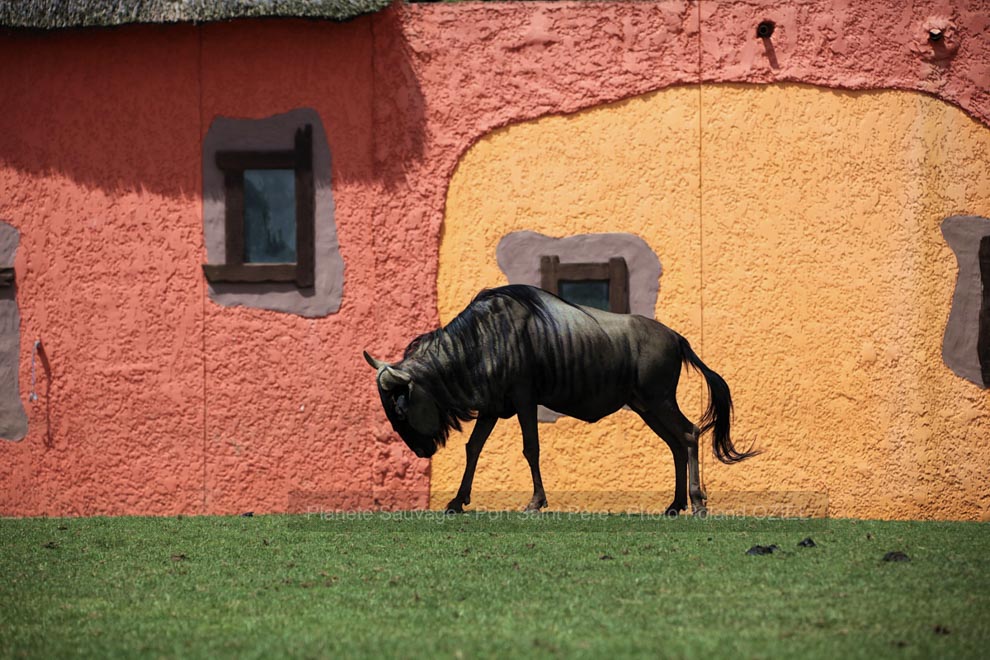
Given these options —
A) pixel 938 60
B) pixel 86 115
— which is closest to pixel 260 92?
pixel 86 115

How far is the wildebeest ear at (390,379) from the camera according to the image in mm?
8133

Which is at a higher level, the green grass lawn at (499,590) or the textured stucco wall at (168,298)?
the textured stucco wall at (168,298)

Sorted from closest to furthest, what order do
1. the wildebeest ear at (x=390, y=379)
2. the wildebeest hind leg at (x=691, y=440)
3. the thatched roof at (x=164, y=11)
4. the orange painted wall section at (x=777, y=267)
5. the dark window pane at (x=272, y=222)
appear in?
the wildebeest ear at (x=390, y=379), the wildebeest hind leg at (x=691, y=440), the thatched roof at (x=164, y=11), the orange painted wall section at (x=777, y=267), the dark window pane at (x=272, y=222)

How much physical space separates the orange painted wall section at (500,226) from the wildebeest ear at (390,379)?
1.42m

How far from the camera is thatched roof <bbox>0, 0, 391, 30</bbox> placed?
30.5 ft

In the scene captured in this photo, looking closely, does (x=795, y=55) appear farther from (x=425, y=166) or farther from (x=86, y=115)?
(x=86, y=115)

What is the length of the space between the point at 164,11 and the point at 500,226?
9.63ft

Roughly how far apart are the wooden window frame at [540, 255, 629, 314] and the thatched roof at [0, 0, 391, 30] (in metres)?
2.30

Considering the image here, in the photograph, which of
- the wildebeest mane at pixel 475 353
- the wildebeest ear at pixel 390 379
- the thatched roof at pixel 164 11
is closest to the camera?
the wildebeest ear at pixel 390 379

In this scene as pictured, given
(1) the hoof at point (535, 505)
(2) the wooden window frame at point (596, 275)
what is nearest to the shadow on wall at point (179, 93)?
(2) the wooden window frame at point (596, 275)

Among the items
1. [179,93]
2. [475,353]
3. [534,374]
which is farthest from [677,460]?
[179,93]

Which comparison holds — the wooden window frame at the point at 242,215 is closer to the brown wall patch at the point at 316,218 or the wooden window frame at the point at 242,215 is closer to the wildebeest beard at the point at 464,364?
the brown wall patch at the point at 316,218

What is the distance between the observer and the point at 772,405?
9461 mm

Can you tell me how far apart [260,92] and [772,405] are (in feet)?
15.0
